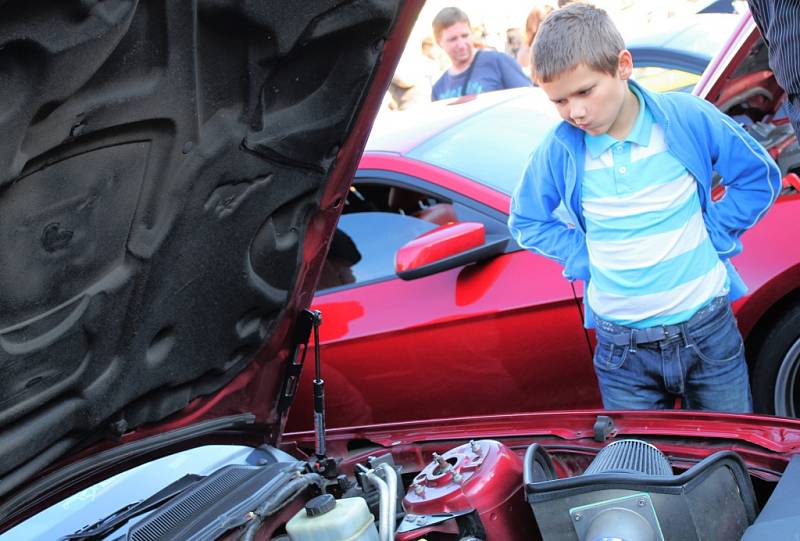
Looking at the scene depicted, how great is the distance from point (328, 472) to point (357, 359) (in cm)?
123

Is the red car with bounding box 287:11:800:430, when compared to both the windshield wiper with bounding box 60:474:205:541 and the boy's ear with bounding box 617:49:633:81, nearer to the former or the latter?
the boy's ear with bounding box 617:49:633:81

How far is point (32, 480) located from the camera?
1.68m

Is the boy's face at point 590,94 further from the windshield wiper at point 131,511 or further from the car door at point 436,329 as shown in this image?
the windshield wiper at point 131,511

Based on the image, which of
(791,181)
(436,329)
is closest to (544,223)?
(436,329)

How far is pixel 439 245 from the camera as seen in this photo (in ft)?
10.1

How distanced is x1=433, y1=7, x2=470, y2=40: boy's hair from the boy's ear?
3339 mm

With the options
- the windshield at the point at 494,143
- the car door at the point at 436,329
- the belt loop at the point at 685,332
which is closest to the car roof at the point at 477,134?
the windshield at the point at 494,143

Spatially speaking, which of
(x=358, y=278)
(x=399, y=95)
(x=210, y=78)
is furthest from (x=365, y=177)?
(x=399, y=95)

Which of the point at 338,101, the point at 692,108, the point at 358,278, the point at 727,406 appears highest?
the point at 338,101

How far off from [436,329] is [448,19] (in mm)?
2860

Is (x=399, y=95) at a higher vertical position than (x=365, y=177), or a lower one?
higher

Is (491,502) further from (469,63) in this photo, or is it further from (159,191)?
(469,63)

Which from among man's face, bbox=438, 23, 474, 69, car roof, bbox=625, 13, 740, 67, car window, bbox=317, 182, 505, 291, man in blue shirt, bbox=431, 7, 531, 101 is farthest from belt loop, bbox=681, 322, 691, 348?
man's face, bbox=438, 23, 474, 69

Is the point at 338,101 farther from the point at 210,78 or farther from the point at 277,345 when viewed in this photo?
the point at 277,345
